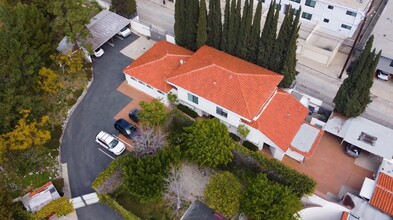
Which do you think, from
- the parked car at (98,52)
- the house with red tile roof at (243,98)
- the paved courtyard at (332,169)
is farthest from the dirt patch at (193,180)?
the parked car at (98,52)

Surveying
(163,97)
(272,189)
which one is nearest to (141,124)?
(163,97)

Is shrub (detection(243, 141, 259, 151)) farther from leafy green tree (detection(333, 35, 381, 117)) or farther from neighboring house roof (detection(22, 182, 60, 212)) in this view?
neighboring house roof (detection(22, 182, 60, 212))

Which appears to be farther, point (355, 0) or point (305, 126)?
point (355, 0)

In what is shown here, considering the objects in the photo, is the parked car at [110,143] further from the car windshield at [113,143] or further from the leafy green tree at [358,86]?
the leafy green tree at [358,86]

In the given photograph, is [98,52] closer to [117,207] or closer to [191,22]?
[191,22]

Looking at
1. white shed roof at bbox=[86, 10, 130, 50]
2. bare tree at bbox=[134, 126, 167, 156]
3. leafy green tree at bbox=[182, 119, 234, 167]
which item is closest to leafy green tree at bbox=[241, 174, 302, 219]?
leafy green tree at bbox=[182, 119, 234, 167]

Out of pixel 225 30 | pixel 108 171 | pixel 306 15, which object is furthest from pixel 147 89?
pixel 306 15

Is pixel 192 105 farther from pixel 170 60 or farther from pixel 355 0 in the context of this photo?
pixel 355 0
